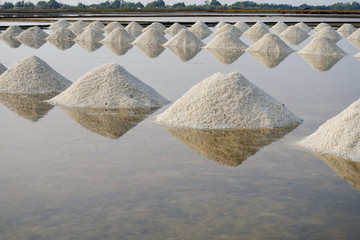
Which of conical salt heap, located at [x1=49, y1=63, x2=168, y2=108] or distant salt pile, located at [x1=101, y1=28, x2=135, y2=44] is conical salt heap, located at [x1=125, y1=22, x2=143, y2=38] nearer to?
distant salt pile, located at [x1=101, y1=28, x2=135, y2=44]

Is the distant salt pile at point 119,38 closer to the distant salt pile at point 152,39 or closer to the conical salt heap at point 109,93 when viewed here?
the distant salt pile at point 152,39

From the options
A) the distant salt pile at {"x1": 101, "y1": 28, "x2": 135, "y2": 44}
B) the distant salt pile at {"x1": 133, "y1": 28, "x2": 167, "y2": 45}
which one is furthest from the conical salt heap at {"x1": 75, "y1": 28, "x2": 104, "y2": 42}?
the distant salt pile at {"x1": 133, "y1": 28, "x2": 167, "y2": 45}

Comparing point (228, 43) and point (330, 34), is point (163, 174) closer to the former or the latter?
point (228, 43)

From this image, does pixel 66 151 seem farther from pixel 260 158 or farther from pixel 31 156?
pixel 260 158

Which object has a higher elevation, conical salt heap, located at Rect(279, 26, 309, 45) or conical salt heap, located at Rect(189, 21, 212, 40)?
conical salt heap, located at Rect(189, 21, 212, 40)

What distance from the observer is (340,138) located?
7.23 meters

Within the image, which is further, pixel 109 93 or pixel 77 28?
pixel 77 28

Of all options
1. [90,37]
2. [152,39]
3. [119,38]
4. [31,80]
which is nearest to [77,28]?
[90,37]

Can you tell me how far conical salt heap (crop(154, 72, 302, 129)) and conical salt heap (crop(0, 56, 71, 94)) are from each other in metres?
3.81

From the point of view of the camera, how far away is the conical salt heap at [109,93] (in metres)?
10.2

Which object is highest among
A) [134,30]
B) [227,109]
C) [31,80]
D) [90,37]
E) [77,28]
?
[77,28]

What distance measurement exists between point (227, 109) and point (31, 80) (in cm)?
542

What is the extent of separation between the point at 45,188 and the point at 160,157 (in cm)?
177

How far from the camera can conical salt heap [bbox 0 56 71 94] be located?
11.8m
